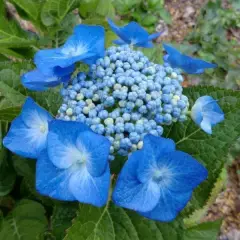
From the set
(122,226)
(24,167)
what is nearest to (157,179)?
(122,226)

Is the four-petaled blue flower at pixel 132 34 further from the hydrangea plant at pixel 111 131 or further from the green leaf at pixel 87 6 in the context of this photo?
the green leaf at pixel 87 6

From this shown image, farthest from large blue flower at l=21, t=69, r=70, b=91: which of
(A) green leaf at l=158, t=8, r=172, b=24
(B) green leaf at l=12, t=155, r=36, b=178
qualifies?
(A) green leaf at l=158, t=8, r=172, b=24

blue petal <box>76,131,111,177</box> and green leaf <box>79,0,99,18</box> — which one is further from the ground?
blue petal <box>76,131,111,177</box>

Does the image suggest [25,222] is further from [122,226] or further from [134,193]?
[134,193]

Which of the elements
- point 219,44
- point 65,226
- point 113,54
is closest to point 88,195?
point 113,54

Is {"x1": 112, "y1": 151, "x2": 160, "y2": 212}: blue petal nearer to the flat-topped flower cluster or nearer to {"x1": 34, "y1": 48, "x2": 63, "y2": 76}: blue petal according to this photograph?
the flat-topped flower cluster

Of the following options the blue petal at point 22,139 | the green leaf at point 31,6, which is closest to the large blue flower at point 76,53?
Result: the blue petal at point 22,139
